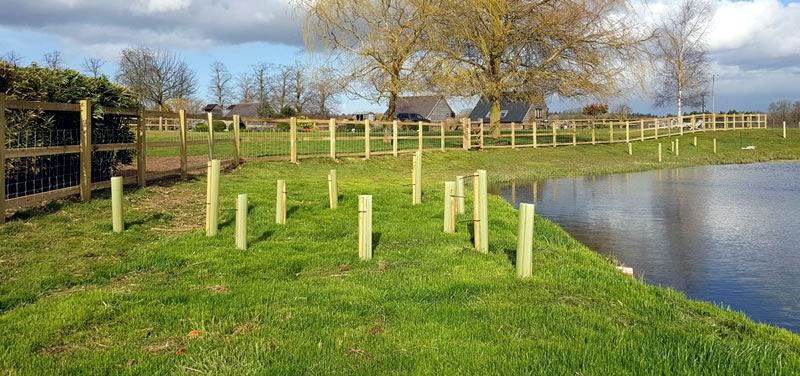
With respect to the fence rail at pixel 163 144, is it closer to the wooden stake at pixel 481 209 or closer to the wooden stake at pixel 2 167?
the wooden stake at pixel 2 167

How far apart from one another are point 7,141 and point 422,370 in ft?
27.1

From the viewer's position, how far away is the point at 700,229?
11.8 m

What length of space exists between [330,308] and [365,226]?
2.11 meters

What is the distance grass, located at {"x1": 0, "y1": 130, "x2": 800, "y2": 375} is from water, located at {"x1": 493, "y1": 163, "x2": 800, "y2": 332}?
1.07 meters

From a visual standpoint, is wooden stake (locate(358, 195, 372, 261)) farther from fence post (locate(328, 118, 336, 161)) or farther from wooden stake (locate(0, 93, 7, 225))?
fence post (locate(328, 118, 336, 161))

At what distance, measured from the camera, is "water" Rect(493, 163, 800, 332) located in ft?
24.5

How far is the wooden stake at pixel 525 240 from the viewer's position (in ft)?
21.3

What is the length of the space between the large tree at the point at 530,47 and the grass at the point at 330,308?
865 inches

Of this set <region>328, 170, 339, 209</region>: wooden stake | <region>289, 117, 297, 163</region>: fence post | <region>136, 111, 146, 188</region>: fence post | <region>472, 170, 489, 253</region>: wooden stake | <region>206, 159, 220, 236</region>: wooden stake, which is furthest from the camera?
<region>289, 117, 297, 163</region>: fence post

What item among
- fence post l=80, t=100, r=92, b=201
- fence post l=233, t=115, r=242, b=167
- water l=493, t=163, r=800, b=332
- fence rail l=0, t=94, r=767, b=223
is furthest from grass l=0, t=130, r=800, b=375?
fence post l=233, t=115, r=242, b=167

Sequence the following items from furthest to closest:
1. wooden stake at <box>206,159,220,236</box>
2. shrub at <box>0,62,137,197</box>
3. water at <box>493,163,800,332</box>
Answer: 1. shrub at <box>0,62,137,197</box>
2. wooden stake at <box>206,159,220,236</box>
3. water at <box>493,163,800,332</box>

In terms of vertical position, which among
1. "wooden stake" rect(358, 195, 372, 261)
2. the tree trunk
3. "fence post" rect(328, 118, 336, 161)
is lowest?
"wooden stake" rect(358, 195, 372, 261)

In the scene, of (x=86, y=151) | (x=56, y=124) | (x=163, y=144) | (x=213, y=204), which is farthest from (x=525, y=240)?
(x=163, y=144)

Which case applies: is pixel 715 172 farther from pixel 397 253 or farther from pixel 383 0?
pixel 397 253
